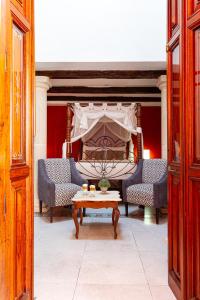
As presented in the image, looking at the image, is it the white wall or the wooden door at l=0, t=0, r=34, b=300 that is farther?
the white wall

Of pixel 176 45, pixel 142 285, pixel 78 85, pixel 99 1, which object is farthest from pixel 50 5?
pixel 142 285

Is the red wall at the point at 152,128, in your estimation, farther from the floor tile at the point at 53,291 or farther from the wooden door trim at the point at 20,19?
the wooden door trim at the point at 20,19

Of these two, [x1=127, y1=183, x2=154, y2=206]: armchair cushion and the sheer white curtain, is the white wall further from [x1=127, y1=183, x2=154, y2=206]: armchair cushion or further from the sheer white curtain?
[x1=127, y1=183, x2=154, y2=206]: armchair cushion

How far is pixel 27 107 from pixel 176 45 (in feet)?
Result: 4.24

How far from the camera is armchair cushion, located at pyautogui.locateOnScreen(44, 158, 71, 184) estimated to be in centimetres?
591

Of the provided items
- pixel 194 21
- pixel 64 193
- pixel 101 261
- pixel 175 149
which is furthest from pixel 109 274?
pixel 64 193


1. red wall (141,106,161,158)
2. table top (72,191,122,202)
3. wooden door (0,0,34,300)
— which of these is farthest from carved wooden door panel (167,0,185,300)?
red wall (141,106,161,158)

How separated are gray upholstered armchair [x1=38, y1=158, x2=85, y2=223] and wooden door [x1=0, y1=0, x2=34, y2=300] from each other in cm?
302

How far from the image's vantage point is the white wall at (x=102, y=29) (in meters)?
5.15

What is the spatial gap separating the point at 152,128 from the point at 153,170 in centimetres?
393

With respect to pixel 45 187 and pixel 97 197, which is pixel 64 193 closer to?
pixel 45 187

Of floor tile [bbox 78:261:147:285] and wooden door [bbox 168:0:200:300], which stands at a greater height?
wooden door [bbox 168:0:200:300]

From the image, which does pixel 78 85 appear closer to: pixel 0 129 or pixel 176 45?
pixel 176 45

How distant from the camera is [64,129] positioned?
9805mm
